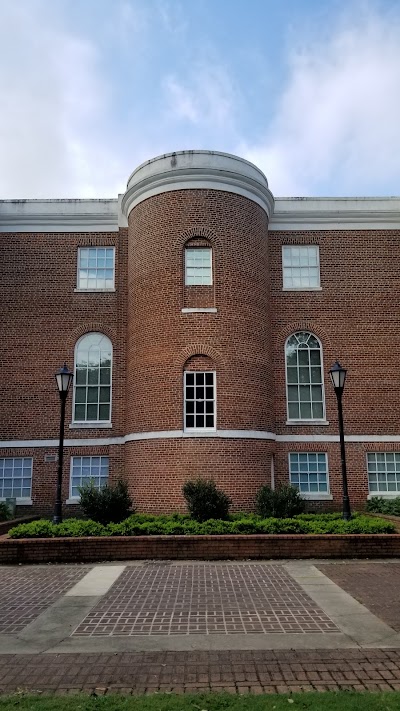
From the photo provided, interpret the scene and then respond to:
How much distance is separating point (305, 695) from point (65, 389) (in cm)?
1069

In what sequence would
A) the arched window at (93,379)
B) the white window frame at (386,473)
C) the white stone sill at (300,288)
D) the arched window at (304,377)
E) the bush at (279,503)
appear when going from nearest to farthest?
the bush at (279,503), the white window frame at (386,473), the arched window at (304,377), the arched window at (93,379), the white stone sill at (300,288)

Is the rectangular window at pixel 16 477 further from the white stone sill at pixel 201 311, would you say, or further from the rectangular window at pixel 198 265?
the rectangular window at pixel 198 265

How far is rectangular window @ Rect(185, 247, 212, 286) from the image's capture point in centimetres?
1752

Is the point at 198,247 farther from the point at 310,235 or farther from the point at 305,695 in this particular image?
the point at 305,695

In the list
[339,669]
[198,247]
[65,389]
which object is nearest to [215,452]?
[65,389]

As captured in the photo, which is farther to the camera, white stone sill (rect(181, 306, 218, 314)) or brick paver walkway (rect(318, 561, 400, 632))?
white stone sill (rect(181, 306, 218, 314))

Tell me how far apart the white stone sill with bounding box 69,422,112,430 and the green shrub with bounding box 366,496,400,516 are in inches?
347

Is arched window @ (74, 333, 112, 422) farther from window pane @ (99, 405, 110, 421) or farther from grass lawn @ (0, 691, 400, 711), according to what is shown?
grass lawn @ (0, 691, 400, 711)

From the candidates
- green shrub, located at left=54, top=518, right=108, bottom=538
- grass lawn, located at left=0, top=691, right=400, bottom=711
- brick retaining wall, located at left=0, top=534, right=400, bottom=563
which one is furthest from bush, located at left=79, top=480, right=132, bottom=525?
grass lawn, located at left=0, top=691, right=400, bottom=711

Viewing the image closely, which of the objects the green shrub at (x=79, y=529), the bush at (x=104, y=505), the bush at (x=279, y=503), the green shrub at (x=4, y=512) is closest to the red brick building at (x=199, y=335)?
the green shrub at (x=4, y=512)

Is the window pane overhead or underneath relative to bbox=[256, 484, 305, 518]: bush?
overhead

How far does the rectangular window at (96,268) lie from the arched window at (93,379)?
1831mm

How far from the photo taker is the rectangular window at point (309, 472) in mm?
18125

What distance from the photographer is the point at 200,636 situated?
6.54 metres
